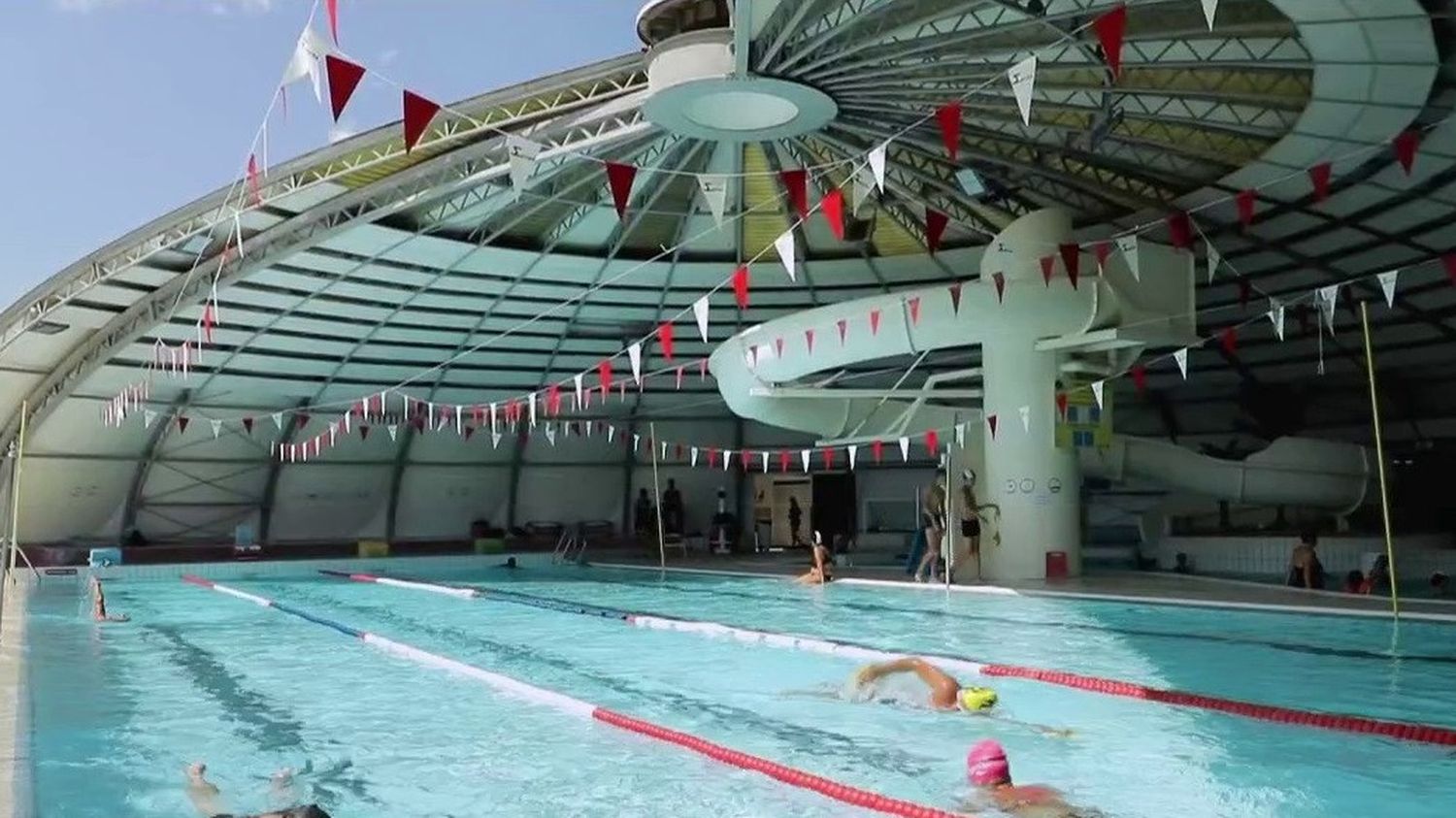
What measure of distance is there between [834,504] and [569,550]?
357 inches

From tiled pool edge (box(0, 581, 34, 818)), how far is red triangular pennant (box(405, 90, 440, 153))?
183 inches

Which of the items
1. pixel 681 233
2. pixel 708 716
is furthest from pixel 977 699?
pixel 681 233

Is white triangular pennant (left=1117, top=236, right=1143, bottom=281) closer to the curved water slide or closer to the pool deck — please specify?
the curved water slide

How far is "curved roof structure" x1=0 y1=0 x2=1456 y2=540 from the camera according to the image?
1295 cm

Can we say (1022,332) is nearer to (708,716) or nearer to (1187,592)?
(1187,592)

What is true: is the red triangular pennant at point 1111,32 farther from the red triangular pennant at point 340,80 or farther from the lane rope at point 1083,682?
the red triangular pennant at point 340,80

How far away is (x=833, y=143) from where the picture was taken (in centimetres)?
1644

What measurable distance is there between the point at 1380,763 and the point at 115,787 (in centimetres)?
670

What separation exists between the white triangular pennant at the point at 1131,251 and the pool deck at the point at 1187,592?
4382 mm

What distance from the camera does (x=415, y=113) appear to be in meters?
8.82

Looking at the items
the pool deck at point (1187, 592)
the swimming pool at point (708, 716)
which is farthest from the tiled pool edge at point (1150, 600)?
the swimming pool at point (708, 716)

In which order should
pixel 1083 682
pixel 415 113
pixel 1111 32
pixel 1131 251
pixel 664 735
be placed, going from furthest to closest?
pixel 1131 251, pixel 1083 682, pixel 415 113, pixel 1111 32, pixel 664 735

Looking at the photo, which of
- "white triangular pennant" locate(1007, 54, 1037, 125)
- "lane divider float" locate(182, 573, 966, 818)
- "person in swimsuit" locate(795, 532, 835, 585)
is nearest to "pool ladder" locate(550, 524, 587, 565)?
"person in swimsuit" locate(795, 532, 835, 585)

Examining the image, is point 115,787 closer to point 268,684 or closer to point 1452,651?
point 268,684
